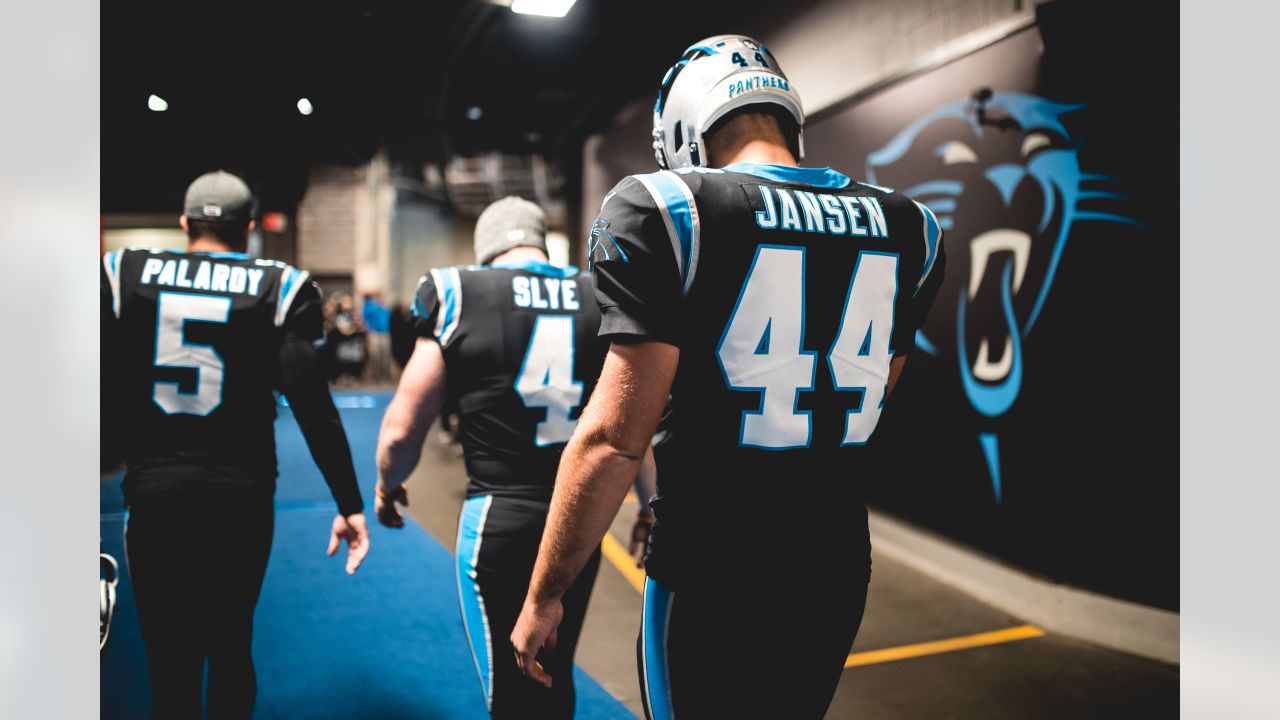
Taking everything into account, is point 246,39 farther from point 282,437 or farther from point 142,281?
point 142,281

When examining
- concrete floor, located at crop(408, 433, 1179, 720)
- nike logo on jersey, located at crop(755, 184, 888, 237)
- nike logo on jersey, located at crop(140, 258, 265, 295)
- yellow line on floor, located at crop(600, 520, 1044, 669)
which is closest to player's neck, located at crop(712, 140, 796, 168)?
nike logo on jersey, located at crop(755, 184, 888, 237)

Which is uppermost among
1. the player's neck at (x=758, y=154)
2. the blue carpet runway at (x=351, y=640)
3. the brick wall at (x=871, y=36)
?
the brick wall at (x=871, y=36)

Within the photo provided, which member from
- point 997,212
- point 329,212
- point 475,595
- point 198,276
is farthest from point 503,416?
point 329,212

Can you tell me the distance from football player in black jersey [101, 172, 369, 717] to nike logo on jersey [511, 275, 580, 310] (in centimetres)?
67

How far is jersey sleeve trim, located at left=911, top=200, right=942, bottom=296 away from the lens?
1.41 m

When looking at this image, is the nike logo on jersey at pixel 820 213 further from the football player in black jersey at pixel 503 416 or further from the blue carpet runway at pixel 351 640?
the blue carpet runway at pixel 351 640

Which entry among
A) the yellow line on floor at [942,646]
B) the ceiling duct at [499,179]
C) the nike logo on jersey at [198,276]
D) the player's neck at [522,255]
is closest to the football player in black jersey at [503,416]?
the player's neck at [522,255]

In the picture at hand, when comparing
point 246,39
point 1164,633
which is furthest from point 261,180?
point 1164,633

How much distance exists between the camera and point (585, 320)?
2363 mm

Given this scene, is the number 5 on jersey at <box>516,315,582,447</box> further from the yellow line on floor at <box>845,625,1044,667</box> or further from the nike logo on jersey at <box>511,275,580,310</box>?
the yellow line on floor at <box>845,625,1044,667</box>

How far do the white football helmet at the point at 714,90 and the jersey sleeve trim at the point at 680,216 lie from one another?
24cm

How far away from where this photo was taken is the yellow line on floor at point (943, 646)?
3703 millimetres
